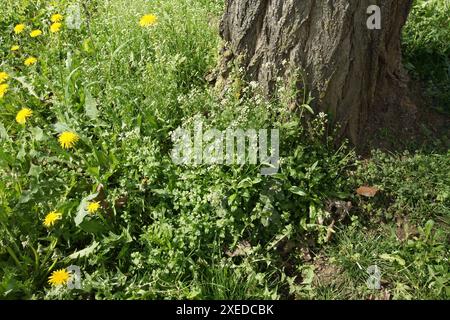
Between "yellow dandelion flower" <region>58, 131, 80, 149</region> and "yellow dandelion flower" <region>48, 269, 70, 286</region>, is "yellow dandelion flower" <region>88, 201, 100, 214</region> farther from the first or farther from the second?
"yellow dandelion flower" <region>58, 131, 80, 149</region>

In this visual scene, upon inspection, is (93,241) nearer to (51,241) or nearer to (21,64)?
(51,241)

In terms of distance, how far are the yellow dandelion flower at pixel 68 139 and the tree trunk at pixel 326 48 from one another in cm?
110

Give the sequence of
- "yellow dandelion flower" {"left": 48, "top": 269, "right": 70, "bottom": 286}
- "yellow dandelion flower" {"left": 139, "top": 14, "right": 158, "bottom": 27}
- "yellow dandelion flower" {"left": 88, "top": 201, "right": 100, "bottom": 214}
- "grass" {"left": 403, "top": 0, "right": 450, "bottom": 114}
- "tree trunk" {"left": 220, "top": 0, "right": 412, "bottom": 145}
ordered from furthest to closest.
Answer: "grass" {"left": 403, "top": 0, "right": 450, "bottom": 114}, "yellow dandelion flower" {"left": 139, "top": 14, "right": 158, "bottom": 27}, "tree trunk" {"left": 220, "top": 0, "right": 412, "bottom": 145}, "yellow dandelion flower" {"left": 88, "top": 201, "right": 100, "bottom": 214}, "yellow dandelion flower" {"left": 48, "top": 269, "right": 70, "bottom": 286}

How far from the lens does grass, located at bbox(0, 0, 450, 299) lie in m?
3.04

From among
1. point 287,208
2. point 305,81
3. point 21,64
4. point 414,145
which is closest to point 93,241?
point 287,208

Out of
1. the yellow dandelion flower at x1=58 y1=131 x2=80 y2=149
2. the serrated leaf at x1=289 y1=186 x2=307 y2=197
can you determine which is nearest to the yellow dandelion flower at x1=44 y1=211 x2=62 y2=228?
the yellow dandelion flower at x1=58 y1=131 x2=80 y2=149

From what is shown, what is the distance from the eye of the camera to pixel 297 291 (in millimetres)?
3088

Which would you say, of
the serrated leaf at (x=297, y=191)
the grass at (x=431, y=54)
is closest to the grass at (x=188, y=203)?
the serrated leaf at (x=297, y=191)

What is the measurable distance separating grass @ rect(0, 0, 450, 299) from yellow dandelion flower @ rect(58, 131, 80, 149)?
2.7 inches

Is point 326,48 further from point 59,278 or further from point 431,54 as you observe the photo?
point 59,278

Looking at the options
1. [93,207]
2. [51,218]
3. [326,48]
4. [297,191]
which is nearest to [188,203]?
[93,207]

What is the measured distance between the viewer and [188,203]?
10.4 feet

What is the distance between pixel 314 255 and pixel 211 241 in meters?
0.64

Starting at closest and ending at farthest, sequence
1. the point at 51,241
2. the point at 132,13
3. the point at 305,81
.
A: the point at 51,241
the point at 305,81
the point at 132,13
